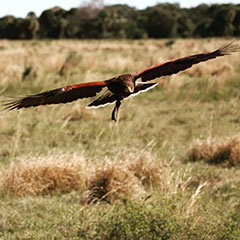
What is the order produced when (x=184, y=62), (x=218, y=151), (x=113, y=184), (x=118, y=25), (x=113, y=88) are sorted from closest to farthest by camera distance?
1. (x=113, y=88)
2. (x=184, y=62)
3. (x=113, y=184)
4. (x=218, y=151)
5. (x=118, y=25)

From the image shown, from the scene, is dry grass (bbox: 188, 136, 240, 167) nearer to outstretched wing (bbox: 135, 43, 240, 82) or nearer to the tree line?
outstretched wing (bbox: 135, 43, 240, 82)

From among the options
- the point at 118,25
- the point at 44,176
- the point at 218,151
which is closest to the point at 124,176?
the point at 44,176

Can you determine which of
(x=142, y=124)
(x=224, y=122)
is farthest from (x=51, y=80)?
(x=224, y=122)

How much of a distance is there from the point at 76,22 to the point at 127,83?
2526 cm

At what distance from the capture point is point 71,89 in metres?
2.24

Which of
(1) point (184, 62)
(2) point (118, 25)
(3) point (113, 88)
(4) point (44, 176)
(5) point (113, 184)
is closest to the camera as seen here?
(3) point (113, 88)

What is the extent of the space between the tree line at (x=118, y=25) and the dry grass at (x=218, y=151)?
1683 centimetres

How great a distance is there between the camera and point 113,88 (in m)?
2.11

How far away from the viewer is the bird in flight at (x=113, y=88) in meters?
2.08

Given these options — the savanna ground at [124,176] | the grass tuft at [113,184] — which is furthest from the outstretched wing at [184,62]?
the grass tuft at [113,184]

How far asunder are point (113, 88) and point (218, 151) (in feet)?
12.3

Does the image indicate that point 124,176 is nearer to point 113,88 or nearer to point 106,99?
point 106,99

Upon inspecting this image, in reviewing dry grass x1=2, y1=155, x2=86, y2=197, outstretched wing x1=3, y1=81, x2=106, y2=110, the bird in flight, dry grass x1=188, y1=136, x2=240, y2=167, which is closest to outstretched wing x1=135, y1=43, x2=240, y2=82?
the bird in flight

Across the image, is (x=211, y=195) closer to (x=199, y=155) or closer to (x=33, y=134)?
(x=199, y=155)
